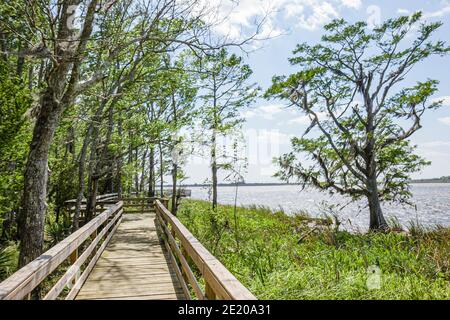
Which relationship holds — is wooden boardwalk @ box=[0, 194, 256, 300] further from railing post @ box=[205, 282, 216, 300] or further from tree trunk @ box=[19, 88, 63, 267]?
tree trunk @ box=[19, 88, 63, 267]

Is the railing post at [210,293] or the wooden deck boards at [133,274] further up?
the railing post at [210,293]

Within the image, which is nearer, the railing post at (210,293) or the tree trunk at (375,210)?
the railing post at (210,293)

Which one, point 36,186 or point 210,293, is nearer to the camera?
point 210,293

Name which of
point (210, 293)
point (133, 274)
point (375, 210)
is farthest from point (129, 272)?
point (375, 210)

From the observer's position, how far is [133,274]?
6.33 meters

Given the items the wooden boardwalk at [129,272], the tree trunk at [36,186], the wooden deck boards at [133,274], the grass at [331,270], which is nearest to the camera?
the wooden boardwalk at [129,272]

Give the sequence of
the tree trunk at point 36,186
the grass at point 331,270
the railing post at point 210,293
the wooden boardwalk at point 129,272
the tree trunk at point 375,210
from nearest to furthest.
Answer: the wooden boardwalk at point 129,272 < the railing post at point 210,293 < the grass at point 331,270 < the tree trunk at point 36,186 < the tree trunk at point 375,210

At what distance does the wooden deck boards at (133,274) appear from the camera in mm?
5199

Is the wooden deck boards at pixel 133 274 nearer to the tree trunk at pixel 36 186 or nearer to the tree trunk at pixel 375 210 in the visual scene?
the tree trunk at pixel 36 186

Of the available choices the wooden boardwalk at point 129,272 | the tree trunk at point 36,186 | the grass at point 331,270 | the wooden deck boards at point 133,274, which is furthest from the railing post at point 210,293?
the tree trunk at point 36,186

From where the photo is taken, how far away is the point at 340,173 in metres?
20.0

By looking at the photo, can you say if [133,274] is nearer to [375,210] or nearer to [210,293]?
[210,293]

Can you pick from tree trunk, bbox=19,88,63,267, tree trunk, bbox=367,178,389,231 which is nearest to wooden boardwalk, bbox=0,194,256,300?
tree trunk, bbox=19,88,63,267

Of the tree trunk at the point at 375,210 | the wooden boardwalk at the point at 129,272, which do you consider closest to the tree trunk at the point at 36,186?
the wooden boardwalk at the point at 129,272
